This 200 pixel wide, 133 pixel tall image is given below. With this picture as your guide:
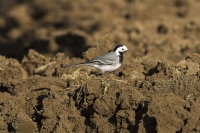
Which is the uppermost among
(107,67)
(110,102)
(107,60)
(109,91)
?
(107,60)

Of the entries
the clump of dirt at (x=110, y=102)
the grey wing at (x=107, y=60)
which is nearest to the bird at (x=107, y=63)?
the grey wing at (x=107, y=60)

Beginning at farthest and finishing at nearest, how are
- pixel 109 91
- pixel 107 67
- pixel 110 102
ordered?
pixel 107 67, pixel 109 91, pixel 110 102

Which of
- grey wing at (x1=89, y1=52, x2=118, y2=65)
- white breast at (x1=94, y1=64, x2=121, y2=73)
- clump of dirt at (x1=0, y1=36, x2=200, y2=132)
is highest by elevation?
grey wing at (x1=89, y1=52, x2=118, y2=65)

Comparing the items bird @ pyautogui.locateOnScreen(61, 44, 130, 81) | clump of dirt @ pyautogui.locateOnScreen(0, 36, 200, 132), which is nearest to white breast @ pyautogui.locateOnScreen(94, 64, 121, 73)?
bird @ pyautogui.locateOnScreen(61, 44, 130, 81)

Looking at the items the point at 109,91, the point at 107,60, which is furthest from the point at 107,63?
the point at 109,91

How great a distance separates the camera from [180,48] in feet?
51.1

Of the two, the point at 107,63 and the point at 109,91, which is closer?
the point at 109,91

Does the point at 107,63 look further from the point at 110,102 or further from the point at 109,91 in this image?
the point at 110,102

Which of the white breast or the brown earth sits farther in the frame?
the white breast

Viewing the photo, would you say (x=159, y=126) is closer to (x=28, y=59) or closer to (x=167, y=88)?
(x=167, y=88)

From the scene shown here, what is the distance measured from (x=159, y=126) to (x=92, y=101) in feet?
4.37

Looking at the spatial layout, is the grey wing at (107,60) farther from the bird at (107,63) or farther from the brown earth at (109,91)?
the brown earth at (109,91)

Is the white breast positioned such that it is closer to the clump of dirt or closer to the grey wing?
the grey wing

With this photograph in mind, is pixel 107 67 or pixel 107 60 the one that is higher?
pixel 107 60
